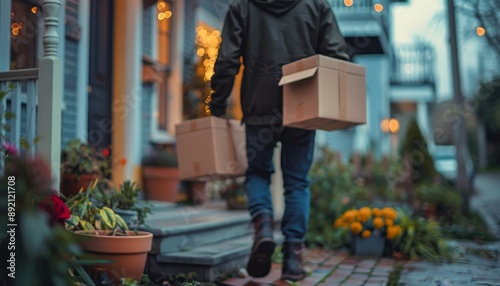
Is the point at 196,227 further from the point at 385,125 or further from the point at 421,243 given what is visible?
the point at 385,125

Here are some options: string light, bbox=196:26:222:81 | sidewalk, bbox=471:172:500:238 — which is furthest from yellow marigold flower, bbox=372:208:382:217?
string light, bbox=196:26:222:81

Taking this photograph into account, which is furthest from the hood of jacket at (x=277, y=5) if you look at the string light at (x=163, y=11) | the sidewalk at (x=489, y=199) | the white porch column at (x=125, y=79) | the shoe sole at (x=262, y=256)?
the sidewalk at (x=489, y=199)

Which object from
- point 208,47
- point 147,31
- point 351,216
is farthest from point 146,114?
point 351,216

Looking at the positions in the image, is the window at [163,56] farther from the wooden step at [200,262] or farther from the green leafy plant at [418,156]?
the green leafy plant at [418,156]

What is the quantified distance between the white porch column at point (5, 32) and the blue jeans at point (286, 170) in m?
1.31

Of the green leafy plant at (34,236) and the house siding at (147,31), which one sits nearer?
the green leafy plant at (34,236)

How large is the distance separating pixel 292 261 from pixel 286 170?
0.47 meters

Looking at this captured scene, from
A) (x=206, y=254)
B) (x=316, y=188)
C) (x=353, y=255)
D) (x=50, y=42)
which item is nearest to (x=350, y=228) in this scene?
(x=353, y=255)

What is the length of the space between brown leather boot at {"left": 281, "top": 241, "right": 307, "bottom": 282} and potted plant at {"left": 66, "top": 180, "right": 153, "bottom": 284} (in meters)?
0.75

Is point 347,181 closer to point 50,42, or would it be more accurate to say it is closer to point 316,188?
point 316,188

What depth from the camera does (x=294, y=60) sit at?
3098 mm

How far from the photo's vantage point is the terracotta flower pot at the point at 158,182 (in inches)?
227

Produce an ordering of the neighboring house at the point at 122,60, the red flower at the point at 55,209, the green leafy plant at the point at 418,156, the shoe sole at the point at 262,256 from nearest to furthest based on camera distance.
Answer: the red flower at the point at 55,209 < the shoe sole at the point at 262,256 < the neighboring house at the point at 122,60 < the green leafy plant at the point at 418,156

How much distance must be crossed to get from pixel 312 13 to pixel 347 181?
3127 mm
